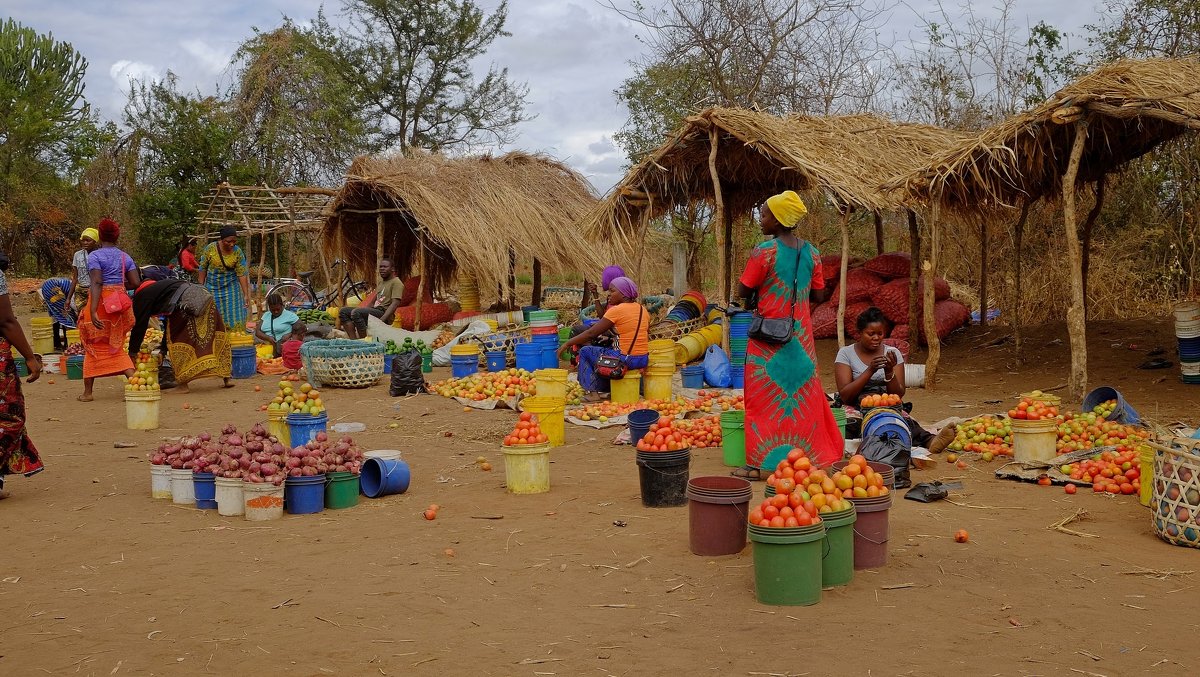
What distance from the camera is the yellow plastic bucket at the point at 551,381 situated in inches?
372

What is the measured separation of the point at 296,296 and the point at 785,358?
50.9 feet

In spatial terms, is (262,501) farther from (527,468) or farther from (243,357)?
(243,357)

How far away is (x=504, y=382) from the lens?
1110cm

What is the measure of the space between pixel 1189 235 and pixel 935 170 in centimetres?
584

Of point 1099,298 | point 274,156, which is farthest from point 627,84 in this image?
point 1099,298

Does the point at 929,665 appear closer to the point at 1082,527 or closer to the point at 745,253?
the point at 1082,527

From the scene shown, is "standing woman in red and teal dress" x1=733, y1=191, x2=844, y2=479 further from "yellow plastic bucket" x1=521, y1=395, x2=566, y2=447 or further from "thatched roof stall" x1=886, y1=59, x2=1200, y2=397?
"thatched roof stall" x1=886, y1=59, x2=1200, y2=397

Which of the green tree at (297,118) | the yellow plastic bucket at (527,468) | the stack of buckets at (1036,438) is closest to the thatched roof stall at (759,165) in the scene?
the stack of buckets at (1036,438)

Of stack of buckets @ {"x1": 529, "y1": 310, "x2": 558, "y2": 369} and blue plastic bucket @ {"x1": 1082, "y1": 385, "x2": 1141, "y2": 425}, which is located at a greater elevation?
stack of buckets @ {"x1": 529, "y1": 310, "x2": 558, "y2": 369}

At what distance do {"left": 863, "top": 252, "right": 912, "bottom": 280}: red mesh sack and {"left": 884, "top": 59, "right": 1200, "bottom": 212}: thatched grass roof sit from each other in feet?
6.58

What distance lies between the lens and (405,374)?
11.3 metres

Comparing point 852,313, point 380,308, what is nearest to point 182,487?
point 380,308

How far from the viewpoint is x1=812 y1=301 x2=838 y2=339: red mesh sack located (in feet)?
46.0

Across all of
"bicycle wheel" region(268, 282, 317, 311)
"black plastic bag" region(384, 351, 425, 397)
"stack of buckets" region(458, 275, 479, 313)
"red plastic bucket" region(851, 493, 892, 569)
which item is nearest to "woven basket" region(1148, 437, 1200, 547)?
"red plastic bucket" region(851, 493, 892, 569)
